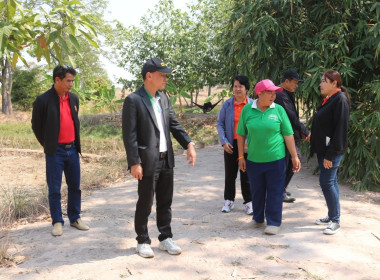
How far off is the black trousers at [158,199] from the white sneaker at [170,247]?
0.04 meters

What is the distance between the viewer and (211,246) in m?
4.06

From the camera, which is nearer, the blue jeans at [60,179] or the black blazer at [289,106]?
the blue jeans at [60,179]

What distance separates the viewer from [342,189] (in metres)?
6.51

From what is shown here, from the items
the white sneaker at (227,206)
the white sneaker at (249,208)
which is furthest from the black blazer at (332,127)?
the white sneaker at (227,206)

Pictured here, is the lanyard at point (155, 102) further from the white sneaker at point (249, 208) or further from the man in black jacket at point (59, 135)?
the white sneaker at point (249, 208)

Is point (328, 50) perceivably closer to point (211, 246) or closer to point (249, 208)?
point (249, 208)

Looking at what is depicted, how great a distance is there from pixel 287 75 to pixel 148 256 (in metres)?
2.75

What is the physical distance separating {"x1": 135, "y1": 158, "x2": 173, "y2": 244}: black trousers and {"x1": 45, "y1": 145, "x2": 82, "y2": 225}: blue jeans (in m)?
1.16

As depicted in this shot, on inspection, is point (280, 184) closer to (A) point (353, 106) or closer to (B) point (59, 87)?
(B) point (59, 87)

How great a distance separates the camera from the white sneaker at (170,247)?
3818 millimetres

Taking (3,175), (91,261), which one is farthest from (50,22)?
(3,175)

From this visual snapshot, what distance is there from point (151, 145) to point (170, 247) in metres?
1.01

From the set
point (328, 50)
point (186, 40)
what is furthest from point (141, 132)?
point (186, 40)

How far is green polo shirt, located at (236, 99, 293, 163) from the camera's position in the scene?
4215 mm
